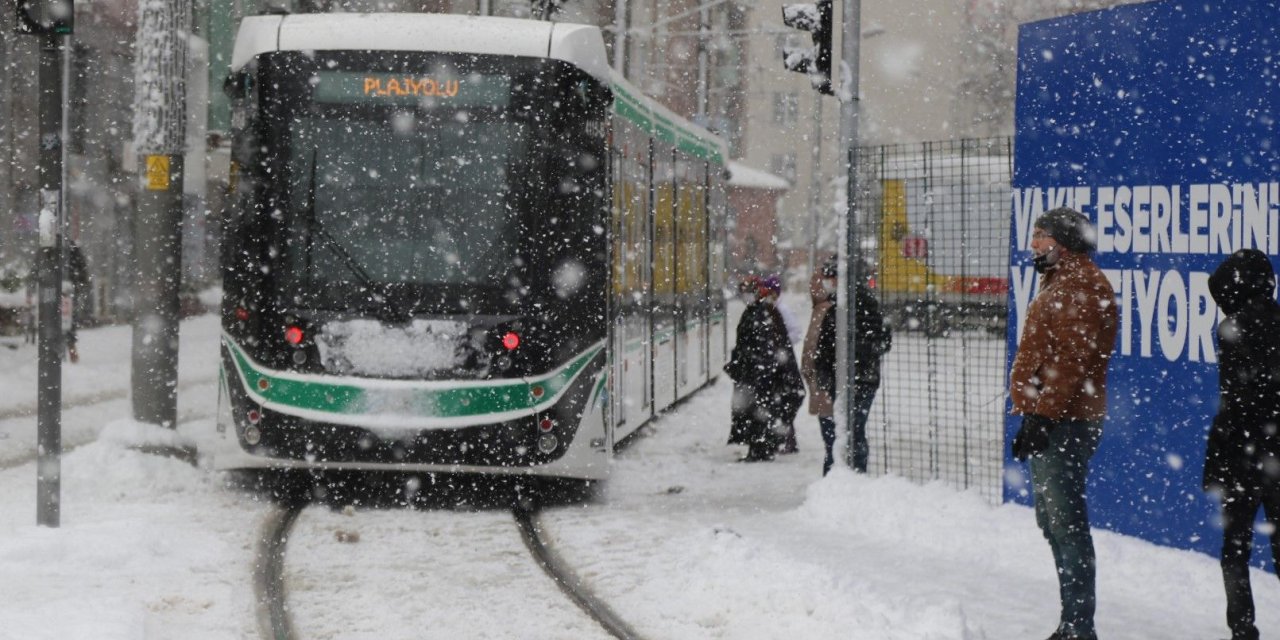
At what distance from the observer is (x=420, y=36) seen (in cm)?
1104

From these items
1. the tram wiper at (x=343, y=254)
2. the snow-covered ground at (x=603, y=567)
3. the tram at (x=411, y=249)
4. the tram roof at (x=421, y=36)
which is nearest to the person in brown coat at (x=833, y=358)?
the snow-covered ground at (x=603, y=567)

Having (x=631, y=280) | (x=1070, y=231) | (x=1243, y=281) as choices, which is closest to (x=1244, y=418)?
(x=1243, y=281)

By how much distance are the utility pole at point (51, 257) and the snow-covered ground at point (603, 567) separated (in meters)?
0.34

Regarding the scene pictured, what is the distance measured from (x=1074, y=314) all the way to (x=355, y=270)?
530 cm

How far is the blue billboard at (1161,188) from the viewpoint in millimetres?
8711

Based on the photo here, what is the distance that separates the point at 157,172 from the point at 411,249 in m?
A: 2.59

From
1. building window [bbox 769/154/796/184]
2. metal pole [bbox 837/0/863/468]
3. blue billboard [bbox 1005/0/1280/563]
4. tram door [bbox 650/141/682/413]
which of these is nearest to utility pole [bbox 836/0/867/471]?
metal pole [bbox 837/0/863/468]

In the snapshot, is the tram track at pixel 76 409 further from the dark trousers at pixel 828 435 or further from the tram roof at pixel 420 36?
the dark trousers at pixel 828 435

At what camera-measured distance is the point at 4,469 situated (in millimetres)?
12312

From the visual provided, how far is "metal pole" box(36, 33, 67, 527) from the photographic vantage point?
8984 mm

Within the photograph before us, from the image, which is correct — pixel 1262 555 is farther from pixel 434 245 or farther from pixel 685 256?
pixel 685 256

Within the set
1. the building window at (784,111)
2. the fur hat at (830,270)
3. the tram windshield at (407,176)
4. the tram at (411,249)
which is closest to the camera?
the tram at (411,249)

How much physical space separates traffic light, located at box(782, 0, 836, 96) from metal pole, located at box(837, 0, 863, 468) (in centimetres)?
12

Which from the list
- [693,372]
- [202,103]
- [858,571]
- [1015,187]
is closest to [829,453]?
[1015,187]
